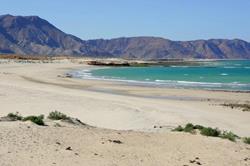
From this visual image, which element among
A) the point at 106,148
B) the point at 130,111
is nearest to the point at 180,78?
the point at 130,111

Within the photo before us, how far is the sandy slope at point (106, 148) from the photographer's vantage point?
10.3 m

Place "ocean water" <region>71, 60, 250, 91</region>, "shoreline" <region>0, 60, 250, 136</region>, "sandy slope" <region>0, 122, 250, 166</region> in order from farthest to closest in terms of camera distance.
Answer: "ocean water" <region>71, 60, 250, 91</region>, "shoreline" <region>0, 60, 250, 136</region>, "sandy slope" <region>0, 122, 250, 166</region>

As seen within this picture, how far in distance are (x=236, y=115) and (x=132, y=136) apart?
393 inches

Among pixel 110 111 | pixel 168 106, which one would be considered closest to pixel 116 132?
pixel 110 111

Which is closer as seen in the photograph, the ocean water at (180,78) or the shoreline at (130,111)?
the shoreline at (130,111)

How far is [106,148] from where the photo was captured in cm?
1154

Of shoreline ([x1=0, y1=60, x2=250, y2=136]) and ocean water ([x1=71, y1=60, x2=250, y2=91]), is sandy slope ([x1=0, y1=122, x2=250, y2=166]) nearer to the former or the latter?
shoreline ([x1=0, y1=60, x2=250, y2=136])

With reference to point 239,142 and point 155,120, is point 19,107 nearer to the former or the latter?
point 155,120

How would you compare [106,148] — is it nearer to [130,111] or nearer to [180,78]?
[130,111]

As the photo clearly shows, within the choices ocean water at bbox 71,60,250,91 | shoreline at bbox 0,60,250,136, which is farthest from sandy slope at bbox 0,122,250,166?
ocean water at bbox 71,60,250,91

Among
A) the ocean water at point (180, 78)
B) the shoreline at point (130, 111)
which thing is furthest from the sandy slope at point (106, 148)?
the ocean water at point (180, 78)

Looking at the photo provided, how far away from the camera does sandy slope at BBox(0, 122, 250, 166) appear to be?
10320 millimetres

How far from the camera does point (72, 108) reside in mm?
22562

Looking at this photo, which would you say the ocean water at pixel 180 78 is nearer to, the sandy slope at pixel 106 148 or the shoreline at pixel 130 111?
the shoreline at pixel 130 111
